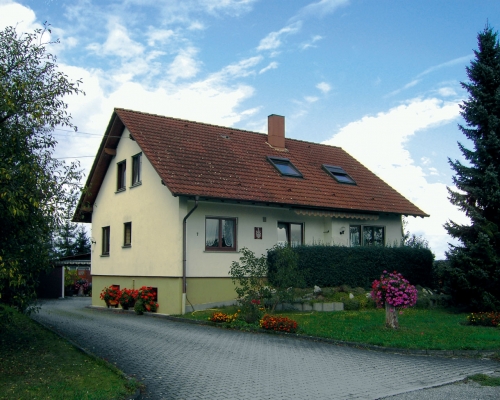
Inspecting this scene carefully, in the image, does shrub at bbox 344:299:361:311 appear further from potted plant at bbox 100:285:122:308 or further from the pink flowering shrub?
potted plant at bbox 100:285:122:308

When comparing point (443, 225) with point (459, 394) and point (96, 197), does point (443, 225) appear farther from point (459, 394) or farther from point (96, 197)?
point (96, 197)

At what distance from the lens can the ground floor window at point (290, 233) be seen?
23844mm

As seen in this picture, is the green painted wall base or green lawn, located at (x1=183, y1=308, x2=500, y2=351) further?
the green painted wall base

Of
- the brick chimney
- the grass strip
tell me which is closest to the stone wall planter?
the grass strip

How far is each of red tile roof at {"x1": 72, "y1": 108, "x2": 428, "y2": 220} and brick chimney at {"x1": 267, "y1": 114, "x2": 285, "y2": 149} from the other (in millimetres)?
390

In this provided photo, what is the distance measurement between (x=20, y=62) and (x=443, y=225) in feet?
49.9

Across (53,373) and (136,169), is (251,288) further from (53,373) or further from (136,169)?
(136,169)

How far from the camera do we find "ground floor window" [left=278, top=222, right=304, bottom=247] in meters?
23.8

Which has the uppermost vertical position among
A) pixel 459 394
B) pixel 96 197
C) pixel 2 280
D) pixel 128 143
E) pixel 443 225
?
pixel 128 143

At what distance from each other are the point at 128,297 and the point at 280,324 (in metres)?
9.46

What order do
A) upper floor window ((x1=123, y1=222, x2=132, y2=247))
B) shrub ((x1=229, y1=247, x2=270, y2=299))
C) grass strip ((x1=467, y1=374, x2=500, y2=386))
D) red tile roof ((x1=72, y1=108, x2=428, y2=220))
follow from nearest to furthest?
grass strip ((x1=467, y1=374, x2=500, y2=386)), shrub ((x1=229, y1=247, x2=270, y2=299)), red tile roof ((x1=72, y1=108, x2=428, y2=220)), upper floor window ((x1=123, y1=222, x2=132, y2=247))

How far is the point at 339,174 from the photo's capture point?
28281 millimetres

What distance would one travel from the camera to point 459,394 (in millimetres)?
8648

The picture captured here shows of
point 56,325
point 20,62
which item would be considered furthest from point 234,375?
point 56,325
